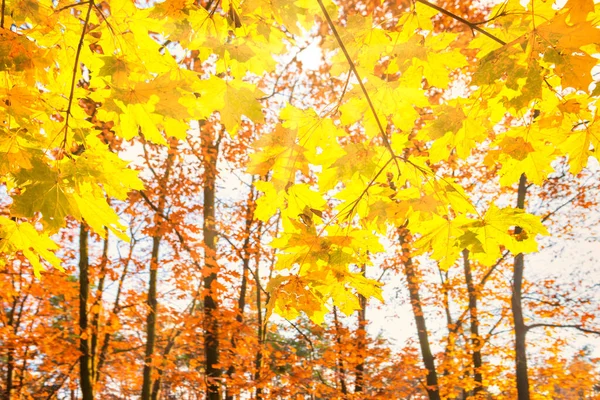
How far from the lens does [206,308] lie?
7.09 m

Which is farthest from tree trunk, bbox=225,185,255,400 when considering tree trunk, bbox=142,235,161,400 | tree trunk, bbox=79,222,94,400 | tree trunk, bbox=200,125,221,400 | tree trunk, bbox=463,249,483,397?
tree trunk, bbox=463,249,483,397

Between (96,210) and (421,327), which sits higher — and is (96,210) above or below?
below

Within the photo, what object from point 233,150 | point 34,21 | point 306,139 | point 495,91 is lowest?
point 306,139

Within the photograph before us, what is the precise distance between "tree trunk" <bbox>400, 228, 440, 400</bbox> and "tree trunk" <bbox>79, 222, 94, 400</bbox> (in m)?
7.30

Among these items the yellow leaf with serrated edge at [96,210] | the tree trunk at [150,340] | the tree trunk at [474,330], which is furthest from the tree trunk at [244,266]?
the tree trunk at [474,330]

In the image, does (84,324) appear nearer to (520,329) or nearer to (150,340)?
(150,340)

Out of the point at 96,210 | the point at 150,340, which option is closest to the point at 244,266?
the point at 150,340

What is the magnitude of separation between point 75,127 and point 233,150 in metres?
8.00

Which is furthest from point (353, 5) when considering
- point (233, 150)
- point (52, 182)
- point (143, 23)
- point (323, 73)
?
point (52, 182)

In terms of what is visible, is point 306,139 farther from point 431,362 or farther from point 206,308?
point 431,362

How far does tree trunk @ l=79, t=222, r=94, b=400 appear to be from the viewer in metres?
7.16

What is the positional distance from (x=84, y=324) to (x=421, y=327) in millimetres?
8450

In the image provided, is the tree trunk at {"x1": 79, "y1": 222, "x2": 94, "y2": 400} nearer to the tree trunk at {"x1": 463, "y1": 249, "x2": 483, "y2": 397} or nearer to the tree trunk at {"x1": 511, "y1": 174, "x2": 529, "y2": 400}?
the tree trunk at {"x1": 511, "y1": 174, "x2": 529, "y2": 400}

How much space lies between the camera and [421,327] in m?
10.7
